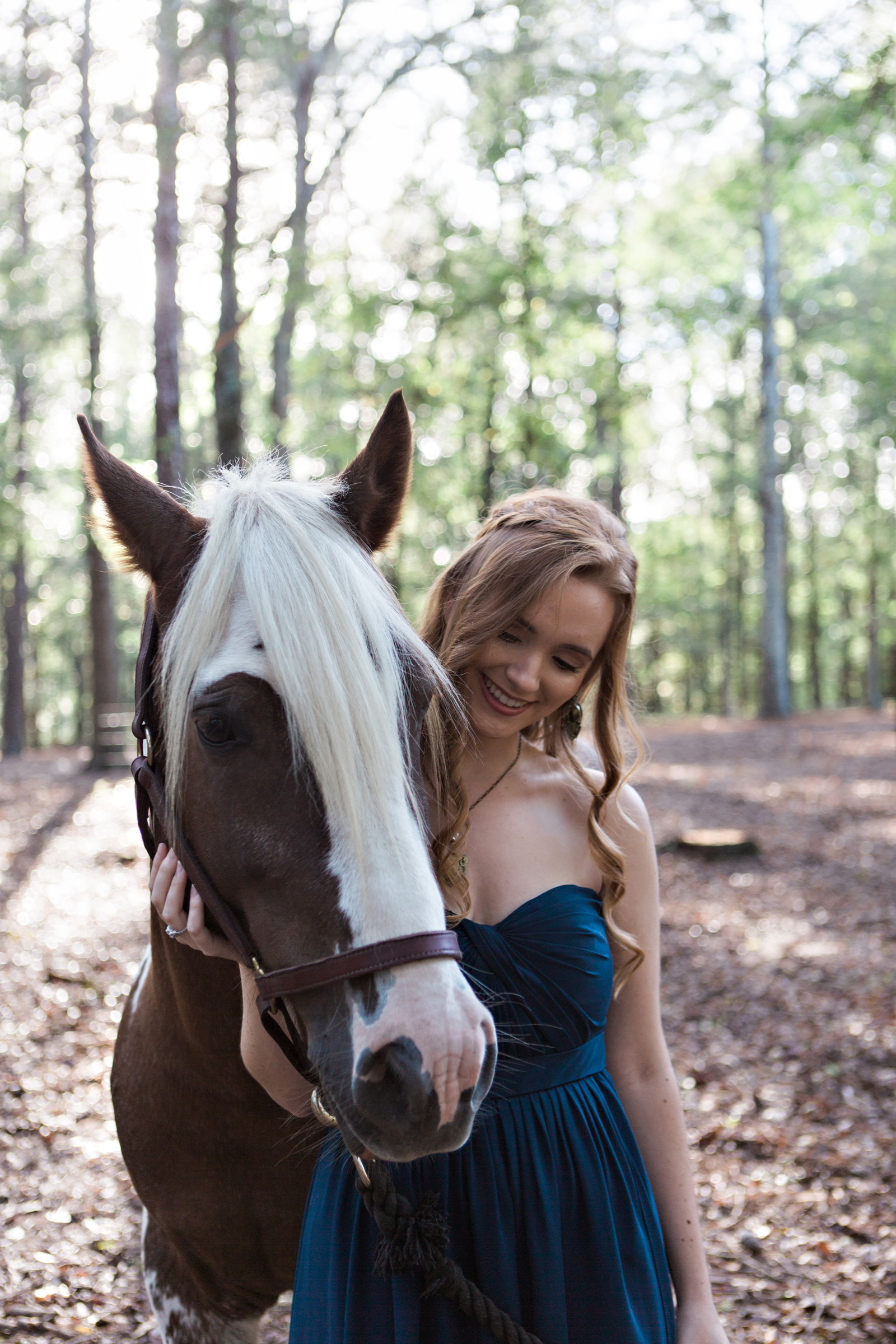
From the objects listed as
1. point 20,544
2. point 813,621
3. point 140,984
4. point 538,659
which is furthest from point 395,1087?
point 813,621

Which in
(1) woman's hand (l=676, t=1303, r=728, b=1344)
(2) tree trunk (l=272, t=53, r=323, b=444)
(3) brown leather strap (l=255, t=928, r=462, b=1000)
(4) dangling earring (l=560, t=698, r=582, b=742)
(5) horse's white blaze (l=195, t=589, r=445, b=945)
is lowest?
(1) woman's hand (l=676, t=1303, r=728, b=1344)

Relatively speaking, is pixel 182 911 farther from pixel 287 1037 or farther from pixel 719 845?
pixel 719 845

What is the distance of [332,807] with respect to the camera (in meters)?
1.44

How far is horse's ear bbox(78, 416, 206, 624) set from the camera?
1800 millimetres

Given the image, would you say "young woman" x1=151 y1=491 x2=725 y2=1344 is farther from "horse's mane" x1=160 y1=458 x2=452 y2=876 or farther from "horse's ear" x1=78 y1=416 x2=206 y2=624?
"horse's ear" x1=78 y1=416 x2=206 y2=624

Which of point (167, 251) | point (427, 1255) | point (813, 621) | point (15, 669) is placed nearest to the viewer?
point (427, 1255)

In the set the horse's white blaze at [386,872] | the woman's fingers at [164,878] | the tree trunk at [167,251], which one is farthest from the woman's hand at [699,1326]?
the tree trunk at [167,251]

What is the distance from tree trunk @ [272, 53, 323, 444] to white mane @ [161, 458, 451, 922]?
946 cm

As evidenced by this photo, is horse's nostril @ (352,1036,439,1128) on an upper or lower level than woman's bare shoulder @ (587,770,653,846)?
lower

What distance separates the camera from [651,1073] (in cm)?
191

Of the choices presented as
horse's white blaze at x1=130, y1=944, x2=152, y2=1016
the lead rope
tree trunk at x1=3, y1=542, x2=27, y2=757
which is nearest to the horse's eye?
the lead rope

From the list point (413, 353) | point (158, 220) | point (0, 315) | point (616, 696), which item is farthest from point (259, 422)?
point (616, 696)

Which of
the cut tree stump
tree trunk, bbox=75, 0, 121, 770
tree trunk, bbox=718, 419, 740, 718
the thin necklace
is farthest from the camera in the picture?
tree trunk, bbox=718, 419, 740, 718

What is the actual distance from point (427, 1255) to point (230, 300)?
934cm
